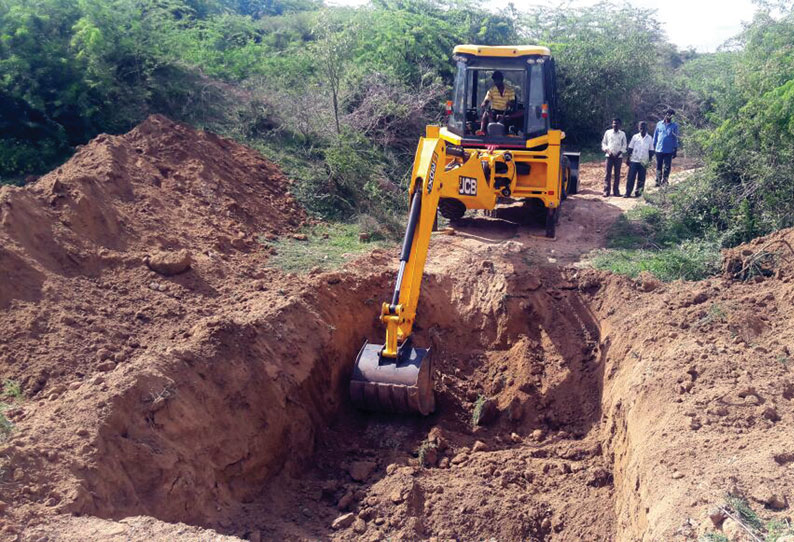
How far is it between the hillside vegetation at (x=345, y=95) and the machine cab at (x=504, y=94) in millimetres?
1841

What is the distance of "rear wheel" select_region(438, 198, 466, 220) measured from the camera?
35.2 feet

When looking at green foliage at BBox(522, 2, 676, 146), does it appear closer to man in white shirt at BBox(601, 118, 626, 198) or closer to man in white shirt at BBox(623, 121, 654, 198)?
man in white shirt at BBox(623, 121, 654, 198)

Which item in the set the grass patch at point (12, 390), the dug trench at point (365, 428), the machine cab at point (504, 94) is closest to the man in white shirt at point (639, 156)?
the machine cab at point (504, 94)

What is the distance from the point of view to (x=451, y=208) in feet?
35.6

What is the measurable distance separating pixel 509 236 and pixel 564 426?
3.88m

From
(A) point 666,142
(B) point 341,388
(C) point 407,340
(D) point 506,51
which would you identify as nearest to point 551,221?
(D) point 506,51

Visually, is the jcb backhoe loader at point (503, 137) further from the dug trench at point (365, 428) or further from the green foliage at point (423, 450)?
the green foliage at point (423, 450)

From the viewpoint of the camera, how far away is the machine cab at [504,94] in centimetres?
1019

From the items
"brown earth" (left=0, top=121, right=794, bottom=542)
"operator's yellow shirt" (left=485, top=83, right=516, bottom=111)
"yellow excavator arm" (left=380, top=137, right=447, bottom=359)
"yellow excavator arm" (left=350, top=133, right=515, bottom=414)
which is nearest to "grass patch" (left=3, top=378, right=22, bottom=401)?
"brown earth" (left=0, top=121, right=794, bottom=542)

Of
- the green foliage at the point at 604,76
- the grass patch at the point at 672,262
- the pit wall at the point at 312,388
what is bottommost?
the pit wall at the point at 312,388

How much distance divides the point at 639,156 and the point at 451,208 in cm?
420

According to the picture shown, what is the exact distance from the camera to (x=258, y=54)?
52.0ft

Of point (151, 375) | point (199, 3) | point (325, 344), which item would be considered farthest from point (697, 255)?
point (199, 3)

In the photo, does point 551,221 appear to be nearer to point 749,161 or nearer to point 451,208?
point 451,208
